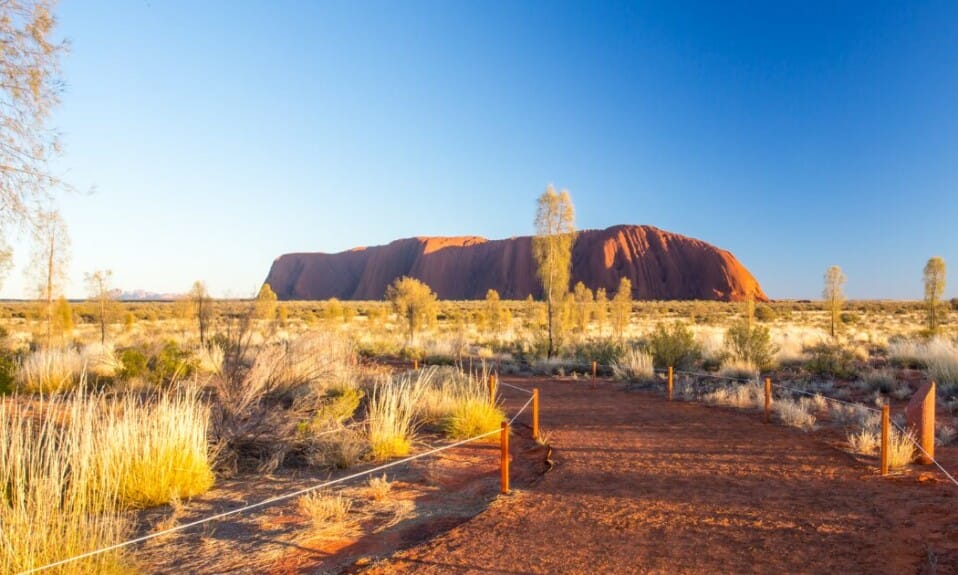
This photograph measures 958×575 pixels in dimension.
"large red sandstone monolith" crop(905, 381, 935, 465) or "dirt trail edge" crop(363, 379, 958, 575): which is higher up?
"large red sandstone monolith" crop(905, 381, 935, 465)

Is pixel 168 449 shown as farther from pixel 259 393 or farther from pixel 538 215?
pixel 538 215

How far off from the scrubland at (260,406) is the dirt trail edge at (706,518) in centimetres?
121

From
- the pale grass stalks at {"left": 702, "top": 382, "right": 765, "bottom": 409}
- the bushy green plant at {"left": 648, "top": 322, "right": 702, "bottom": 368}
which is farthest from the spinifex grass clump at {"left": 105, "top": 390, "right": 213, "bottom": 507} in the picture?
A: the bushy green plant at {"left": 648, "top": 322, "right": 702, "bottom": 368}

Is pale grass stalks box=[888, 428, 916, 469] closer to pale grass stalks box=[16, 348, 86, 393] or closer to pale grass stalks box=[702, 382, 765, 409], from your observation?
pale grass stalks box=[702, 382, 765, 409]

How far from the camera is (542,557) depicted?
4219mm

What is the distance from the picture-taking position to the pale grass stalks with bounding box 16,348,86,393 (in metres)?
11.1

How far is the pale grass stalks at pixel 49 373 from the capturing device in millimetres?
11078

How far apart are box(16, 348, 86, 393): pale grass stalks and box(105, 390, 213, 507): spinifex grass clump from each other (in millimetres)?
6694

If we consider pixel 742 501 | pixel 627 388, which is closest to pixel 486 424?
pixel 742 501

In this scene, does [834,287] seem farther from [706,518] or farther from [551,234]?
[706,518]

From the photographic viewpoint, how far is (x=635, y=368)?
14867mm

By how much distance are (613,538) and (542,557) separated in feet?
2.41

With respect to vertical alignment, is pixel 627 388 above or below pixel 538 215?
below

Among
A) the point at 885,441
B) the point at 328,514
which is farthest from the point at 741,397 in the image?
the point at 328,514
